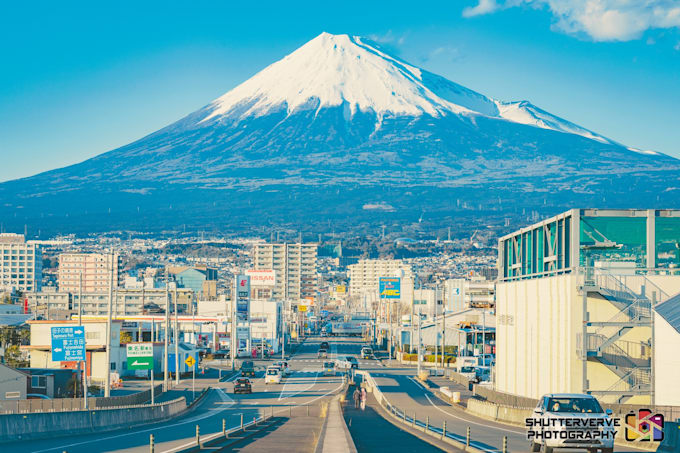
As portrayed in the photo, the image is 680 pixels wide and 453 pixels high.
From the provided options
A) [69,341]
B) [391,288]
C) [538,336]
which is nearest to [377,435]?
[538,336]

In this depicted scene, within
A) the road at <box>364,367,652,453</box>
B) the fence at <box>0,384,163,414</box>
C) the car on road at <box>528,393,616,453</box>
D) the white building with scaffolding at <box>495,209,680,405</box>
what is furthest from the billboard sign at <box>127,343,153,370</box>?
the car on road at <box>528,393,616,453</box>

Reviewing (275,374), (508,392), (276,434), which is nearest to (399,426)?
(276,434)

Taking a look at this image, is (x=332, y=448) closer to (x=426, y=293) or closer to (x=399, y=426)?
(x=399, y=426)

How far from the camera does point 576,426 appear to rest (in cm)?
2228

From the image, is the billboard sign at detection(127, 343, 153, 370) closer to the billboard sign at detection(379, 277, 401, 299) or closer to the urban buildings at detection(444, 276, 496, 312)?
the billboard sign at detection(379, 277, 401, 299)

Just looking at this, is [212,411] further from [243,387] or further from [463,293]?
[463,293]

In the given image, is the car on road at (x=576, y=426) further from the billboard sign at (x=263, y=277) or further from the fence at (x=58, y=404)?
the billboard sign at (x=263, y=277)

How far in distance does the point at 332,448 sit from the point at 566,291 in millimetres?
15696

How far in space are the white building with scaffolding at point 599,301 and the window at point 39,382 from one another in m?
31.1

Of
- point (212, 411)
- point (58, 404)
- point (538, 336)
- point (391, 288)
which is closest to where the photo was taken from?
point (538, 336)

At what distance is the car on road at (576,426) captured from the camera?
2214 cm

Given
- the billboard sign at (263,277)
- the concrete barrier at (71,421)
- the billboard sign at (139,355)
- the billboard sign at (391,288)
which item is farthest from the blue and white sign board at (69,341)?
the billboard sign at (263,277)

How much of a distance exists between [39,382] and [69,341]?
17.5 meters

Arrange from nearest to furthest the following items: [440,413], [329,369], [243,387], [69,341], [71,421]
→ [71,421], [69,341], [440,413], [243,387], [329,369]
